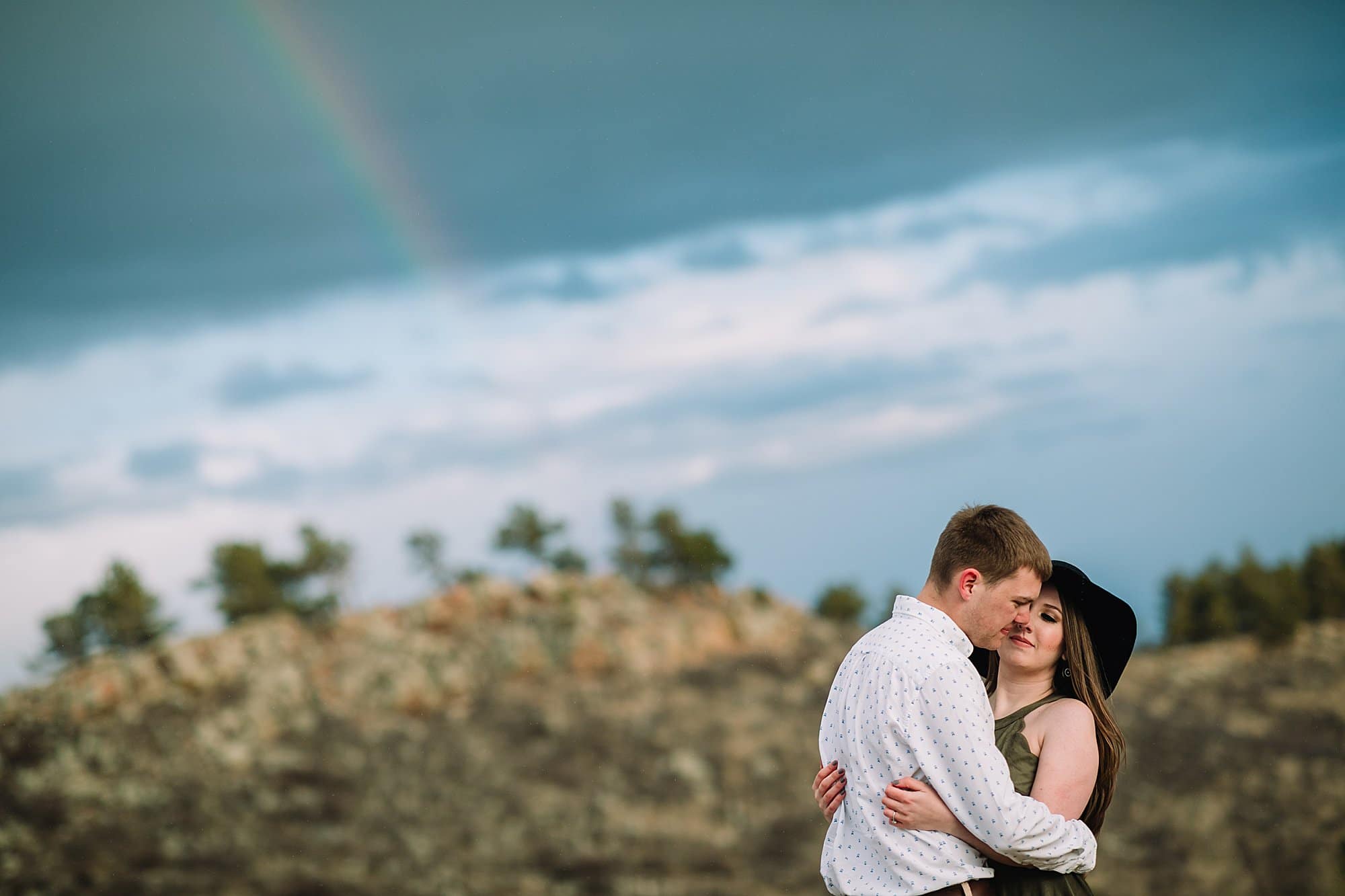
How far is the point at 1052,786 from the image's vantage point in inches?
143

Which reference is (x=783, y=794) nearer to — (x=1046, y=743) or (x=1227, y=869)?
(x=1227, y=869)

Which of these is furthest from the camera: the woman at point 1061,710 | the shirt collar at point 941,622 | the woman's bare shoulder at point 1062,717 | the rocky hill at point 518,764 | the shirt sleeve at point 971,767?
the rocky hill at point 518,764

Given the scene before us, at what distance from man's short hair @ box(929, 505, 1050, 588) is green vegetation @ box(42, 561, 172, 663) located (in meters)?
32.6

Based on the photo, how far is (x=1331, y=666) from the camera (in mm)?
38312

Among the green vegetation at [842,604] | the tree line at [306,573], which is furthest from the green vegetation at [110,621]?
the green vegetation at [842,604]

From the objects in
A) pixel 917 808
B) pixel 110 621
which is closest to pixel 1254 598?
pixel 110 621

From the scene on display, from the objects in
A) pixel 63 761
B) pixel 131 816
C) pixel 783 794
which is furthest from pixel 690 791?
pixel 63 761

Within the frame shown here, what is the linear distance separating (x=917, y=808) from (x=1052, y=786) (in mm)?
587

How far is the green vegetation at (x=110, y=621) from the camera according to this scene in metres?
31.9

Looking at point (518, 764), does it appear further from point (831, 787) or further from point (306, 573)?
point (831, 787)

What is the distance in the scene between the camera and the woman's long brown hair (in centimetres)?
391

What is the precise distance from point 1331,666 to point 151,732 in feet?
120

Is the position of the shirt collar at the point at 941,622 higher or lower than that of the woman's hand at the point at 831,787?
higher

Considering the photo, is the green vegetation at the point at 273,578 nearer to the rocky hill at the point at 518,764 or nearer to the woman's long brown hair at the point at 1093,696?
the rocky hill at the point at 518,764
